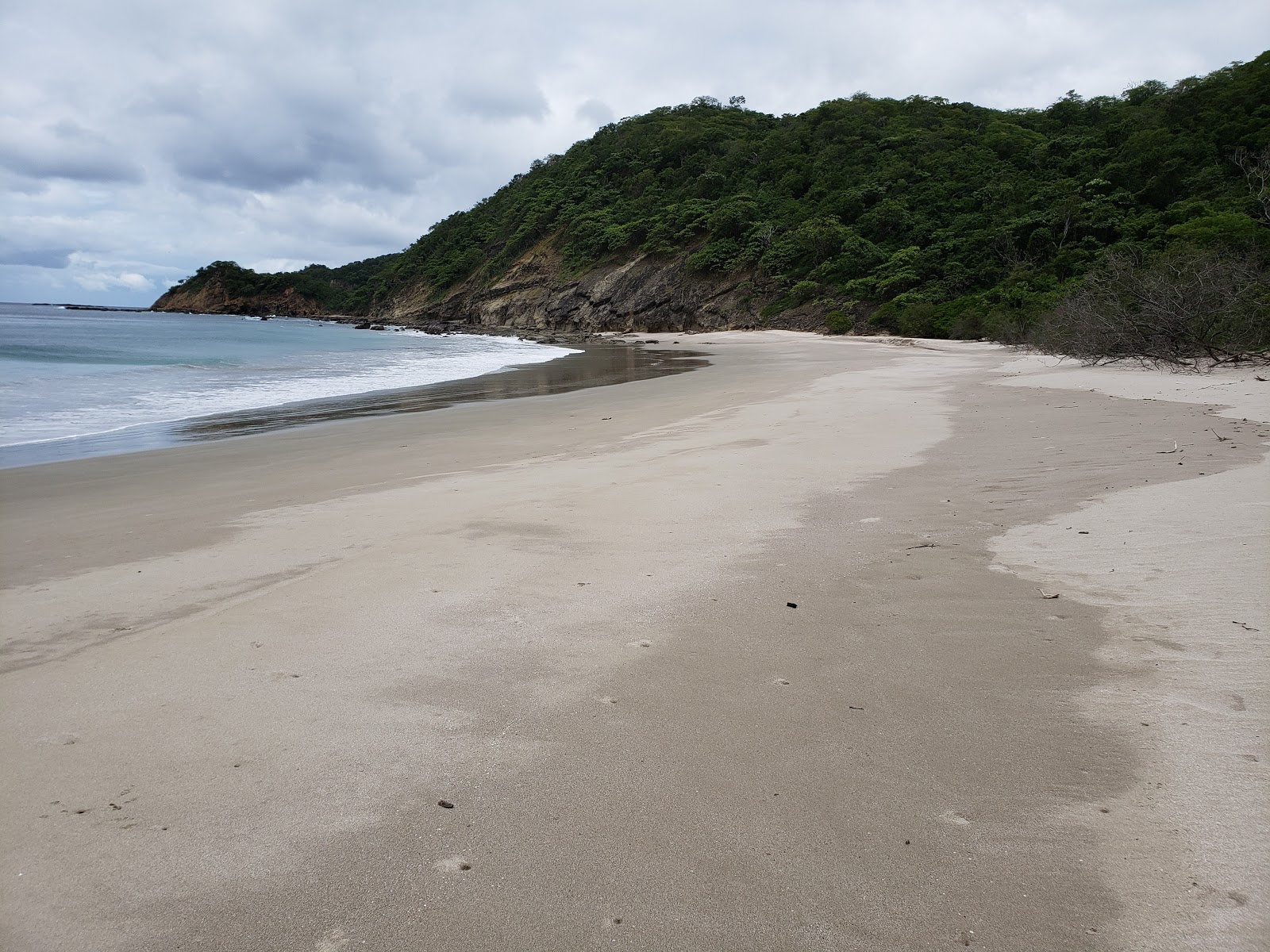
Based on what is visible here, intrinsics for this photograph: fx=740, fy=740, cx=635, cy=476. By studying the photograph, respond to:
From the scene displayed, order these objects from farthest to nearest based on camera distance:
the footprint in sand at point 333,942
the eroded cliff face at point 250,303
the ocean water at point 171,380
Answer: the eroded cliff face at point 250,303, the ocean water at point 171,380, the footprint in sand at point 333,942

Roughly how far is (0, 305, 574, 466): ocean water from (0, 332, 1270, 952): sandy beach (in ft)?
21.7

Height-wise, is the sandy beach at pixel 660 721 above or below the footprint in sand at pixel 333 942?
above

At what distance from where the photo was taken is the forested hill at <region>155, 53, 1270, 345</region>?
118 feet

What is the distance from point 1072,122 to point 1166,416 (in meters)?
63.8

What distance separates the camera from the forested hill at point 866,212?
118 feet

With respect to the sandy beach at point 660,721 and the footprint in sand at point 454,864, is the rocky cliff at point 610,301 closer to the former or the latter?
the sandy beach at point 660,721

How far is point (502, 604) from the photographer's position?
140 inches

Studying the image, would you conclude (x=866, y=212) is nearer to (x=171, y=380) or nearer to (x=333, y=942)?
(x=171, y=380)

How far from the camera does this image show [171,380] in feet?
64.1

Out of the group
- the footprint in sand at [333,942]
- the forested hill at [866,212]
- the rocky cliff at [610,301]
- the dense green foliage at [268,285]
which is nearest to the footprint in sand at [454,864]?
the footprint in sand at [333,942]

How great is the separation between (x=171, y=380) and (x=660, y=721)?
21.3 meters

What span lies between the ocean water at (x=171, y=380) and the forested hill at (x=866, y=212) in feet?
66.5

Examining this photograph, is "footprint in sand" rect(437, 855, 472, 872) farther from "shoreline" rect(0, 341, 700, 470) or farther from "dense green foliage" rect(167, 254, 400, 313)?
"dense green foliage" rect(167, 254, 400, 313)

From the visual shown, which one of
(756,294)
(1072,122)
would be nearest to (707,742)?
(756,294)
